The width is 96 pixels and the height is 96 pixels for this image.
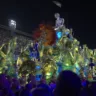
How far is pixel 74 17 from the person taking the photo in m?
25.4

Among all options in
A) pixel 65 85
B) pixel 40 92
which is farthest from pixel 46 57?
pixel 65 85

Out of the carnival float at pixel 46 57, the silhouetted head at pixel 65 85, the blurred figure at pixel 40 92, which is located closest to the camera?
the silhouetted head at pixel 65 85

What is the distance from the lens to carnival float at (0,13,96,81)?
10.0 metres

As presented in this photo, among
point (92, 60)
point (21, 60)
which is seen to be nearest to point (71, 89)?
point (21, 60)

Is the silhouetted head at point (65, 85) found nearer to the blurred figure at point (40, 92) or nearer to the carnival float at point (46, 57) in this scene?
the blurred figure at point (40, 92)

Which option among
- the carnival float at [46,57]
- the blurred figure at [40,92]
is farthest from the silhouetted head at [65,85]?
the carnival float at [46,57]

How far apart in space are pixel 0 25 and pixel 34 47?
6.96 meters

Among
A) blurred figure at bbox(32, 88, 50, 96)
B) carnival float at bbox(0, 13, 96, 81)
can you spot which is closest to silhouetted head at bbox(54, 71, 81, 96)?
blurred figure at bbox(32, 88, 50, 96)

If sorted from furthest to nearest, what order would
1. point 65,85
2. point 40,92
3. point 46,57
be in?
1. point 46,57
2. point 40,92
3. point 65,85

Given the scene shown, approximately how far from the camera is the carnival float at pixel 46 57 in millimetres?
10008

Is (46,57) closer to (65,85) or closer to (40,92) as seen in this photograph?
(40,92)

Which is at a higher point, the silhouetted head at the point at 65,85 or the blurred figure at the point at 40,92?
the silhouetted head at the point at 65,85

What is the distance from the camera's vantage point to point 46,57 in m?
11.0

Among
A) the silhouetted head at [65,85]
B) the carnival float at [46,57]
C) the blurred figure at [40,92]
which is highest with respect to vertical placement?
the carnival float at [46,57]
